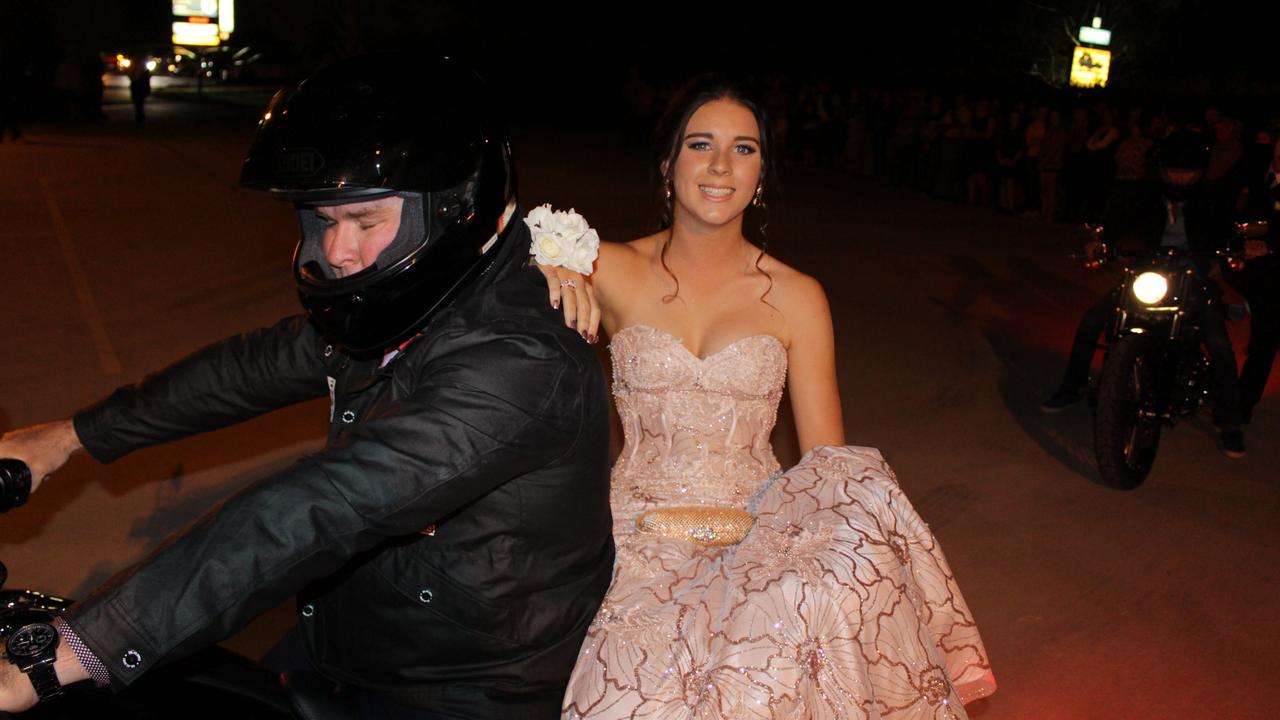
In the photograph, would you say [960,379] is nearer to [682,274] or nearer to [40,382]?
[682,274]

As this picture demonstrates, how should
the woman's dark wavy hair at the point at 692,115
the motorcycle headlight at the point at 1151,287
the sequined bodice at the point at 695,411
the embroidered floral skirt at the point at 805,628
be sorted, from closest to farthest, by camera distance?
the embroidered floral skirt at the point at 805,628 < the sequined bodice at the point at 695,411 < the woman's dark wavy hair at the point at 692,115 < the motorcycle headlight at the point at 1151,287

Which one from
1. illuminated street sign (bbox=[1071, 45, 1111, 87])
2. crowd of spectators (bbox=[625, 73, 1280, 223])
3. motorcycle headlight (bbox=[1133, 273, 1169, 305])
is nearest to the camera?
motorcycle headlight (bbox=[1133, 273, 1169, 305])

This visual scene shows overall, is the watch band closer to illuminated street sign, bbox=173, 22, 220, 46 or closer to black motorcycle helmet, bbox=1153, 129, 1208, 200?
black motorcycle helmet, bbox=1153, 129, 1208, 200

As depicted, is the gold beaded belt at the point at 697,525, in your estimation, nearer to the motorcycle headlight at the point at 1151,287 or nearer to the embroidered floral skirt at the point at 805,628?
the embroidered floral skirt at the point at 805,628

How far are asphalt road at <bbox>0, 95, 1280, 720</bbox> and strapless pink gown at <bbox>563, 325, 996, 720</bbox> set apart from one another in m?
1.81

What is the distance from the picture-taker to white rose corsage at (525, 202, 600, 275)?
2.80 meters

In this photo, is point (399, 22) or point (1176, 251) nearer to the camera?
point (1176, 251)

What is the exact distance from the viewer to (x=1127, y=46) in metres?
34.1

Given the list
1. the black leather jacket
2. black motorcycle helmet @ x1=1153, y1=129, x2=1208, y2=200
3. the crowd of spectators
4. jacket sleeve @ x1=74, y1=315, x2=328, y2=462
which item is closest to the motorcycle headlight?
black motorcycle helmet @ x1=1153, y1=129, x2=1208, y2=200

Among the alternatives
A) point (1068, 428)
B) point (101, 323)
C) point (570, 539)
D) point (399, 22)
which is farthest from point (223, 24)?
point (570, 539)

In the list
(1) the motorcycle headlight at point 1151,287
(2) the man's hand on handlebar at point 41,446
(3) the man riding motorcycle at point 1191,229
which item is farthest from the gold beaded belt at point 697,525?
(3) the man riding motorcycle at point 1191,229

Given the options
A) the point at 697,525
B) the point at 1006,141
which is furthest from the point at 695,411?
the point at 1006,141

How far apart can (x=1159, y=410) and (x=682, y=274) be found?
3901mm

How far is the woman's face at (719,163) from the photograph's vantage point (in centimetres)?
376
